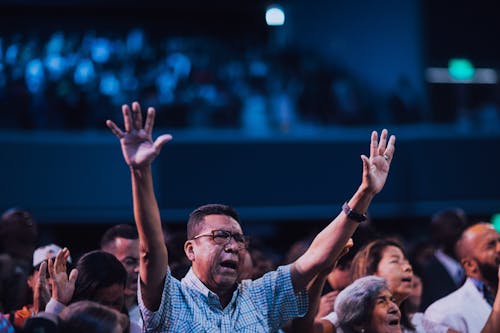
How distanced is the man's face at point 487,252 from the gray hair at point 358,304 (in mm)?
1345

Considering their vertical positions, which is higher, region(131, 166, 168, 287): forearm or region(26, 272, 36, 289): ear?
region(131, 166, 168, 287): forearm

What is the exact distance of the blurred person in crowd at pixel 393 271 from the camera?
545cm

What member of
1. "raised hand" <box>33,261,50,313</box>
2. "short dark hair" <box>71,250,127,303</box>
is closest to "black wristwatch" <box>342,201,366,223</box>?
"short dark hair" <box>71,250,127,303</box>

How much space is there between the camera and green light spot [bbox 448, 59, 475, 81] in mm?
17953

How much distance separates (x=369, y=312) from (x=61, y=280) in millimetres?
1582

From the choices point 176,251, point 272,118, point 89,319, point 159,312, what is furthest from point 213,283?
point 272,118

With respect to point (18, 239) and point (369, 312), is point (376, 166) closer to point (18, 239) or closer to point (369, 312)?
point (369, 312)

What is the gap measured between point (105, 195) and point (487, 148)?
5.86 metres

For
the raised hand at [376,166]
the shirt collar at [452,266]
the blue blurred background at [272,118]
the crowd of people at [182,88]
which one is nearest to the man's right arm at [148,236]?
the raised hand at [376,166]

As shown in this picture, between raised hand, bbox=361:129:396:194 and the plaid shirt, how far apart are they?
539 mm

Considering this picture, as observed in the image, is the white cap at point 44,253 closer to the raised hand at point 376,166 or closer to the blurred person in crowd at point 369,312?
the blurred person in crowd at point 369,312

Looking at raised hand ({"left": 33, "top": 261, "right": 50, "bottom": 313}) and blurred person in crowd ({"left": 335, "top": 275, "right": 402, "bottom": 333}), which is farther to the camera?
blurred person in crowd ({"left": 335, "top": 275, "right": 402, "bottom": 333})

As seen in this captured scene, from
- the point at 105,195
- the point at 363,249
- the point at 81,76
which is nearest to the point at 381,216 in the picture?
the point at 105,195

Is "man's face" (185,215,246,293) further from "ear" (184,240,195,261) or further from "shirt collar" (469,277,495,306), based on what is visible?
"shirt collar" (469,277,495,306)
